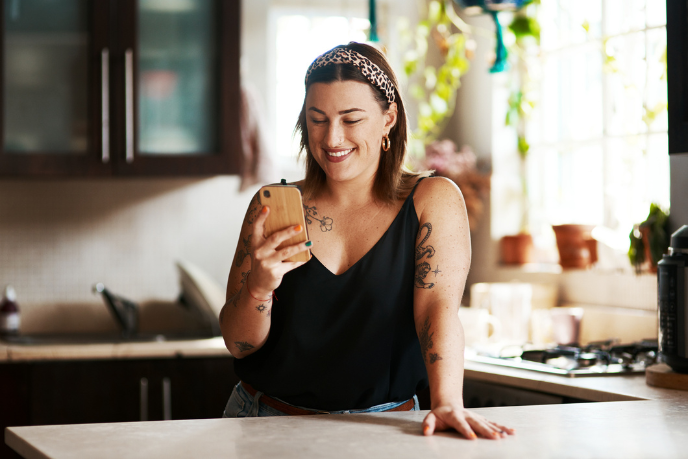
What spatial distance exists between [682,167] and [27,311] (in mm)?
2314

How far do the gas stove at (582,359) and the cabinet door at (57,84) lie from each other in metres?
1.47

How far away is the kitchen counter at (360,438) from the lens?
1005 mm

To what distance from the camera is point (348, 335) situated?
1.42 m

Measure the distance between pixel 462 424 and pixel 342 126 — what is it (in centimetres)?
58

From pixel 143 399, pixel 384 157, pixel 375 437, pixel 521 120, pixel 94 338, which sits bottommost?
pixel 143 399

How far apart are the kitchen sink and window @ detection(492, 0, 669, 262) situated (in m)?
1.38

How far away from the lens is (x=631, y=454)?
1.01 metres

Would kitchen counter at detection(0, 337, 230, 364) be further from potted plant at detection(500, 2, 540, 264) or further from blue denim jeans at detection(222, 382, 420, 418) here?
potted plant at detection(500, 2, 540, 264)

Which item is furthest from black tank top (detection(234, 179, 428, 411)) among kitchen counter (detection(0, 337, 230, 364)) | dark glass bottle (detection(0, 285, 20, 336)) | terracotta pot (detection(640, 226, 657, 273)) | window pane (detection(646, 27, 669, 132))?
dark glass bottle (detection(0, 285, 20, 336))

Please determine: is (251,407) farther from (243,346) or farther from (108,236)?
(108,236)

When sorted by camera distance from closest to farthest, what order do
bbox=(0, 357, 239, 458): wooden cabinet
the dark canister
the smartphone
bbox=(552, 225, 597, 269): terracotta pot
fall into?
the smartphone → the dark canister → bbox=(0, 357, 239, 458): wooden cabinet → bbox=(552, 225, 597, 269): terracotta pot

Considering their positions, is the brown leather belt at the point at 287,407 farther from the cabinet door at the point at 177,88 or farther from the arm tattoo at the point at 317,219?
the cabinet door at the point at 177,88

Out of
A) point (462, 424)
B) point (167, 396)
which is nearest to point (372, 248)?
point (462, 424)

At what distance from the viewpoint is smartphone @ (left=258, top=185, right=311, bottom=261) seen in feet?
3.91
